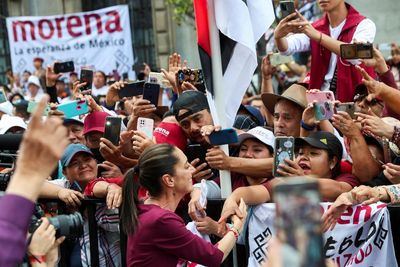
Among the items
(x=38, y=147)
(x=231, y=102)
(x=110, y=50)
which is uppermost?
(x=38, y=147)

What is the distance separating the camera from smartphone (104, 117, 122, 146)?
19.0ft

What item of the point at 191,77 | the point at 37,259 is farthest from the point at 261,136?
the point at 37,259

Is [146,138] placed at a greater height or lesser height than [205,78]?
lesser

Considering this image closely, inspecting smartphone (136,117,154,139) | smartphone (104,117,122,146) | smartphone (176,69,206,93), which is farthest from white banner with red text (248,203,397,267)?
smartphone (176,69,206,93)

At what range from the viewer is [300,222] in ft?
6.06

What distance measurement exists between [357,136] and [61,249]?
6.87 ft

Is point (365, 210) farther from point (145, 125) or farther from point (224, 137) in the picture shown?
point (145, 125)

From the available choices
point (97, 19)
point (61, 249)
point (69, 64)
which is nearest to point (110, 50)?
point (97, 19)

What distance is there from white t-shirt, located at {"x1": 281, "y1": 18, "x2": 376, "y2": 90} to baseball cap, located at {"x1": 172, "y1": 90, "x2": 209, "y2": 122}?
1293 millimetres

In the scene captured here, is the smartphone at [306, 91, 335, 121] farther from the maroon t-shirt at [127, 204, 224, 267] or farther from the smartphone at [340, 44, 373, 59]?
the maroon t-shirt at [127, 204, 224, 267]

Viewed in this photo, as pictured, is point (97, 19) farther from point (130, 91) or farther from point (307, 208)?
point (307, 208)

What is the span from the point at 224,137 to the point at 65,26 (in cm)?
1316

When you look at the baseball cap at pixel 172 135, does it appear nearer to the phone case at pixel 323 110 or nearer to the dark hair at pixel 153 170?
the phone case at pixel 323 110

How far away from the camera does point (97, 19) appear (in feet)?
57.4
